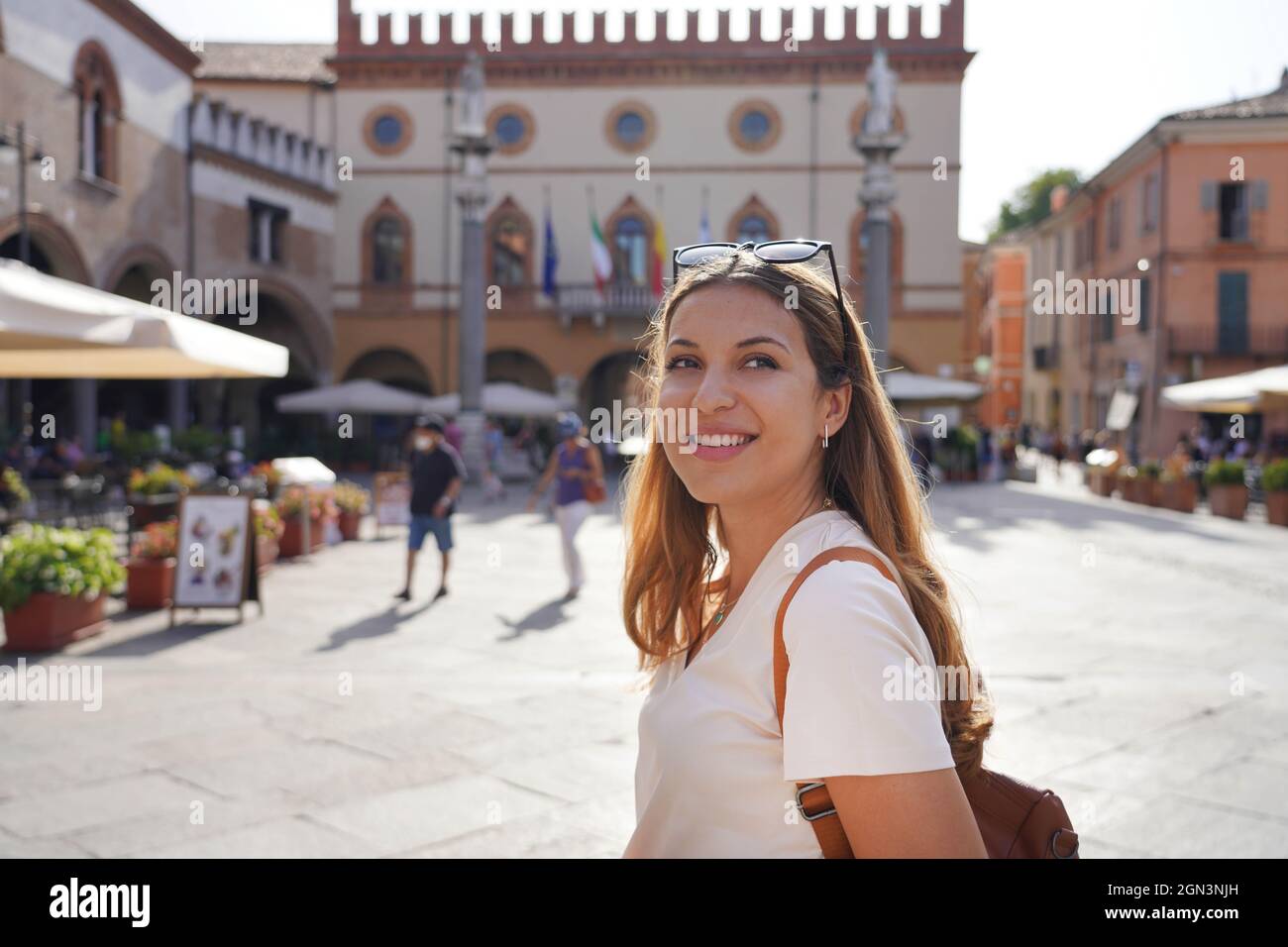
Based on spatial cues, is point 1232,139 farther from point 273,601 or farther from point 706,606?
point 706,606

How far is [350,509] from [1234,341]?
28283 mm

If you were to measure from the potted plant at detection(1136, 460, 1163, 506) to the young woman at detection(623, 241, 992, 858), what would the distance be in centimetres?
2164

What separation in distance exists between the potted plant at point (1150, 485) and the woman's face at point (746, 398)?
2171 cm

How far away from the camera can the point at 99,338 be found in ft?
22.8

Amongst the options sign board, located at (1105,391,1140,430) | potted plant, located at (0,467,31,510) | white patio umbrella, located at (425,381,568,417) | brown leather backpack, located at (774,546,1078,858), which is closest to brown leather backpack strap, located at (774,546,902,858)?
brown leather backpack, located at (774,546,1078,858)

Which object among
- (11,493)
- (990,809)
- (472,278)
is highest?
(472,278)

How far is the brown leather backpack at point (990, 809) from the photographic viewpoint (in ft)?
4.84

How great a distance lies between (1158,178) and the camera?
33.9 meters

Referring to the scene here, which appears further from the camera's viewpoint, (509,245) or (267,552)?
(509,245)

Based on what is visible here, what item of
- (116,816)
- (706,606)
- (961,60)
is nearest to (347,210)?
(961,60)

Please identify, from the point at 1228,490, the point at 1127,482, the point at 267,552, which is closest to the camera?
the point at 267,552

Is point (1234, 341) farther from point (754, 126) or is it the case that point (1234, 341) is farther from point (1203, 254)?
point (754, 126)

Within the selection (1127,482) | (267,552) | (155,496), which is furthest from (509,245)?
(267,552)

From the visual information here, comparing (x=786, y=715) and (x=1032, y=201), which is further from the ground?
(x=1032, y=201)
